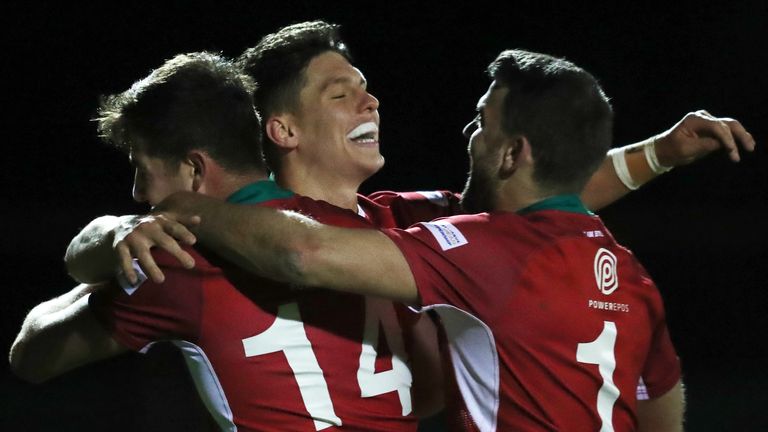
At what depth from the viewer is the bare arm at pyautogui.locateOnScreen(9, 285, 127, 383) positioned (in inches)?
83.7

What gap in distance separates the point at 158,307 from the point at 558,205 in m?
0.86

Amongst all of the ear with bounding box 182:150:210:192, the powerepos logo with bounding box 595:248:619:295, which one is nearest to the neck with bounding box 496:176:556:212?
the powerepos logo with bounding box 595:248:619:295

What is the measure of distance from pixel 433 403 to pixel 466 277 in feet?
1.46

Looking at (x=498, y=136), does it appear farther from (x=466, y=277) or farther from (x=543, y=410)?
(x=543, y=410)

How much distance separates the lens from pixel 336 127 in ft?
8.18

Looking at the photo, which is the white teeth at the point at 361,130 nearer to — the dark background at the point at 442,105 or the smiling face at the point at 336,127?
the smiling face at the point at 336,127

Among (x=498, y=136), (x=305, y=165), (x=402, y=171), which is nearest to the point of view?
(x=498, y=136)

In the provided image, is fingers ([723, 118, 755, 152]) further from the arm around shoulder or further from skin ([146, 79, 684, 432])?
the arm around shoulder

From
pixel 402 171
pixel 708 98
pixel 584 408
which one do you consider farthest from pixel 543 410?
pixel 708 98

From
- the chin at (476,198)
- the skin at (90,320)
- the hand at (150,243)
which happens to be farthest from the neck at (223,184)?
the chin at (476,198)

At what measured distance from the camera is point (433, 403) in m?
2.39

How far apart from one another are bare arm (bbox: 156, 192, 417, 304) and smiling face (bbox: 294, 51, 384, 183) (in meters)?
0.45

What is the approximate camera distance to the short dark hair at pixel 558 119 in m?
2.29

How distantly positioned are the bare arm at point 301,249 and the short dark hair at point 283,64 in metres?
0.52
